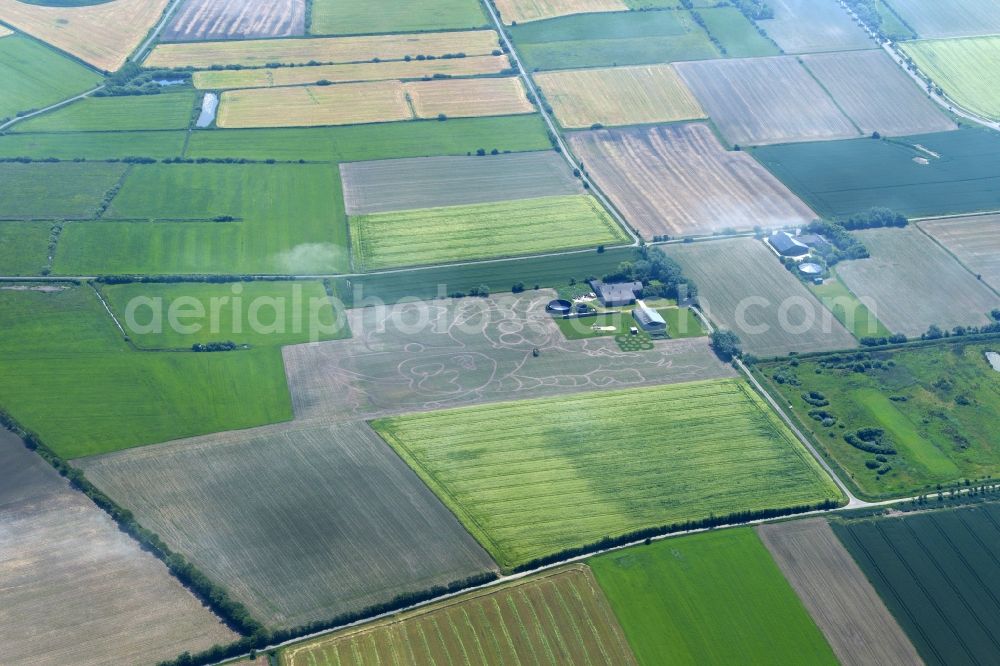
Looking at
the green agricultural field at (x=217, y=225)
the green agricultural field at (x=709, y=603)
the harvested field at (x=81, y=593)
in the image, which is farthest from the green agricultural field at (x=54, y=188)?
the green agricultural field at (x=709, y=603)

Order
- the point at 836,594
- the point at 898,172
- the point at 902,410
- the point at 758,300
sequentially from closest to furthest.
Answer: the point at 836,594 < the point at 902,410 < the point at 758,300 < the point at 898,172

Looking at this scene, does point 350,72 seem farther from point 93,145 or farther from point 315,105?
point 93,145

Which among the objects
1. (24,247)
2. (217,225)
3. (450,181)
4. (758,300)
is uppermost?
(450,181)

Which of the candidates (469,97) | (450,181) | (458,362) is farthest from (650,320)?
(469,97)

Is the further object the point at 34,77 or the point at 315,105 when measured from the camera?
the point at 34,77

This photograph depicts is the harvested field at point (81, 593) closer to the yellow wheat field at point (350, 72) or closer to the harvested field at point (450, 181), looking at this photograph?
the harvested field at point (450, 181)

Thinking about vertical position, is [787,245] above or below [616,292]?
above

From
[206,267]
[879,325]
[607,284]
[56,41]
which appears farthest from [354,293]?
[56,41]

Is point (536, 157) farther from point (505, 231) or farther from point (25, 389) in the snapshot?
point (25, 389)
